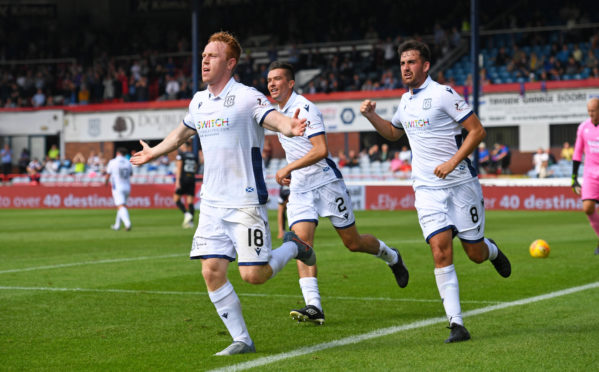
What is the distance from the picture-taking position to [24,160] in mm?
44594

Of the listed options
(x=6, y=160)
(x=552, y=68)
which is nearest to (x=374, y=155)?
(x=552, y=68)

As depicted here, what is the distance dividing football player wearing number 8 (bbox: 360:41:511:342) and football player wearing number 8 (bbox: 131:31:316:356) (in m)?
1.31

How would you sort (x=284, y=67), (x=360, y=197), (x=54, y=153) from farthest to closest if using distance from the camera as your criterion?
(x=54, y=153) < (x=360, y=197) < (x=284, y=67)

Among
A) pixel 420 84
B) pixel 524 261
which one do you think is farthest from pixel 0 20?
pixel 420 84

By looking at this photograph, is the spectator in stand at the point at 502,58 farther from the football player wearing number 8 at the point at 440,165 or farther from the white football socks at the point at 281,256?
the white football socks at the point at 281,256

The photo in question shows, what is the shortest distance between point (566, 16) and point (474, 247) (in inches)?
1315

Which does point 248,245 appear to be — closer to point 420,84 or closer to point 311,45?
point 420,84

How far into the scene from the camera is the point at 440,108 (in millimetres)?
7383

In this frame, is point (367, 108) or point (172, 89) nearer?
point (367, 108)

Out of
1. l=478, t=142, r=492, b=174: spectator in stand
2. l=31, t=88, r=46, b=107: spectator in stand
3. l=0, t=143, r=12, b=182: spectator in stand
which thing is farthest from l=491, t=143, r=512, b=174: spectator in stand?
l=31, t=88, r=46, b=107: spectator in stand

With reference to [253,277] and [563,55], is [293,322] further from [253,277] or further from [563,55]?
[563,55]

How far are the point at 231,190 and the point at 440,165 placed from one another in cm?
173

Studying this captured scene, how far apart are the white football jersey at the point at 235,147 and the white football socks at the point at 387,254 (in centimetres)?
265

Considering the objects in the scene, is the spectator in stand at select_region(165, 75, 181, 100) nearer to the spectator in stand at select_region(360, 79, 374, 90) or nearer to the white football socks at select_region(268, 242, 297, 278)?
the spectator in stand at select_region(360, 79, 374, 90)
